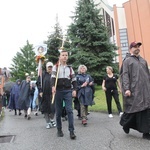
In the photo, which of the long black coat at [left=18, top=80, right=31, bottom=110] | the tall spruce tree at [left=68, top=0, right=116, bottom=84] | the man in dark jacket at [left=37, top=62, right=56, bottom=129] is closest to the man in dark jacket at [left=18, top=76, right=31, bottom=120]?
the long black coat at [left=18, top=80, right=31, bottom=110]

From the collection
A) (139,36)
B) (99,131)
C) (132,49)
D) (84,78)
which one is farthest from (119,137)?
(139,36)

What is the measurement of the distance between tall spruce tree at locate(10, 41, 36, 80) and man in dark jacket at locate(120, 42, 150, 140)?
47220 mm

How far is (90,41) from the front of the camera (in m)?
23.4

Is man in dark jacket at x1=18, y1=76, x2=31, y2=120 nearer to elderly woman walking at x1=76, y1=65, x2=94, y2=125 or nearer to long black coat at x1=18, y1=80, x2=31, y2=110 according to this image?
long black coat at x1=18, y1=80, x2=31, y2=110

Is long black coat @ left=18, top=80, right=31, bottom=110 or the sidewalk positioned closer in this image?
the sidewalk

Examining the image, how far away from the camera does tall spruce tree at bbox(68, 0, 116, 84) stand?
22172 mm

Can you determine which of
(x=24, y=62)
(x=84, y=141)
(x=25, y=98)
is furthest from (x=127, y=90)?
(x=24, y=62)

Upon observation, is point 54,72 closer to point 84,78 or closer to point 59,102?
point 59,102

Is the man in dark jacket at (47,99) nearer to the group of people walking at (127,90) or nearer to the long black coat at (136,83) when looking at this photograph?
the group of people walking at (127,90)

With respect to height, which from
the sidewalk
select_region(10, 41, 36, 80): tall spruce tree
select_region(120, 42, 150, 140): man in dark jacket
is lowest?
the sidewalk

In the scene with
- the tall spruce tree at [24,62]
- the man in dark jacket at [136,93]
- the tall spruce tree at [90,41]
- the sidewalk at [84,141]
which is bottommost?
the sidewalk at [84,141]

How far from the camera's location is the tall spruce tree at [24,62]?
52656 mm

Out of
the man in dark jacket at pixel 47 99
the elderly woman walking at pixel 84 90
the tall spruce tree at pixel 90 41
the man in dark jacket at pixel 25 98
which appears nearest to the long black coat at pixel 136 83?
the elderly woman walking at pixel 84 90

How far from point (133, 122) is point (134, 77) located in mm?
955
